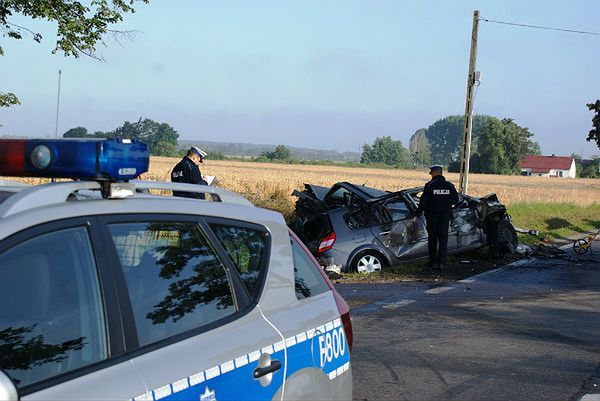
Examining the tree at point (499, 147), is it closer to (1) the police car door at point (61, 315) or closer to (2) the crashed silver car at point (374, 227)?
(2) the crashed silver car at point (374, 227)

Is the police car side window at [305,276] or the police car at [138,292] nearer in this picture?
the police car at [138,292]

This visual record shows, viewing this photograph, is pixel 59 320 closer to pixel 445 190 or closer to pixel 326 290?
pixel 326 290

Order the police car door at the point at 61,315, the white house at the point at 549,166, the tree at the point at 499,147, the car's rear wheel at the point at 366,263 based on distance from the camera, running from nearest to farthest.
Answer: the police car door at the point at 61,315, the car's rear wheel at the point at 366,263, the tree at the point at 499,147, the white house at the point at 549,166

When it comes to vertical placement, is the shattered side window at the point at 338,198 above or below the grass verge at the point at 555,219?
above

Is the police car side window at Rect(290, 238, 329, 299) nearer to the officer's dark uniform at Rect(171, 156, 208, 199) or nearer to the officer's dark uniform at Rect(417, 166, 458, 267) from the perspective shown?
the officer's dark uniform at Rect(171, 156, 208, 199)

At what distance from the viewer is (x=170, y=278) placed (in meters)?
3.13

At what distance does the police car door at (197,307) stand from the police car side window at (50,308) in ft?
0.48

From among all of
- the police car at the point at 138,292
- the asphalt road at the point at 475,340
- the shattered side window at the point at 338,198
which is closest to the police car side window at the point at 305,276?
the police car at the point at 138,292

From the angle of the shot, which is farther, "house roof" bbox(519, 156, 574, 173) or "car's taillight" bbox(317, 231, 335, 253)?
"house roof" bbox(519, 156, 574, 173)

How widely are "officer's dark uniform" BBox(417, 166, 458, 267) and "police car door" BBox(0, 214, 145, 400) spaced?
36.7 feet

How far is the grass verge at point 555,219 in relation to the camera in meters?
23.1

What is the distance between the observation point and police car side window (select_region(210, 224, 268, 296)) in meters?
3.35

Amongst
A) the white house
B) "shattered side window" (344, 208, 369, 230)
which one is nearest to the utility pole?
"shattered side window" (344, 208, 369, 230)

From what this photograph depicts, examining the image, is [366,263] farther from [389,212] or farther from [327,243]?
[389,212]
